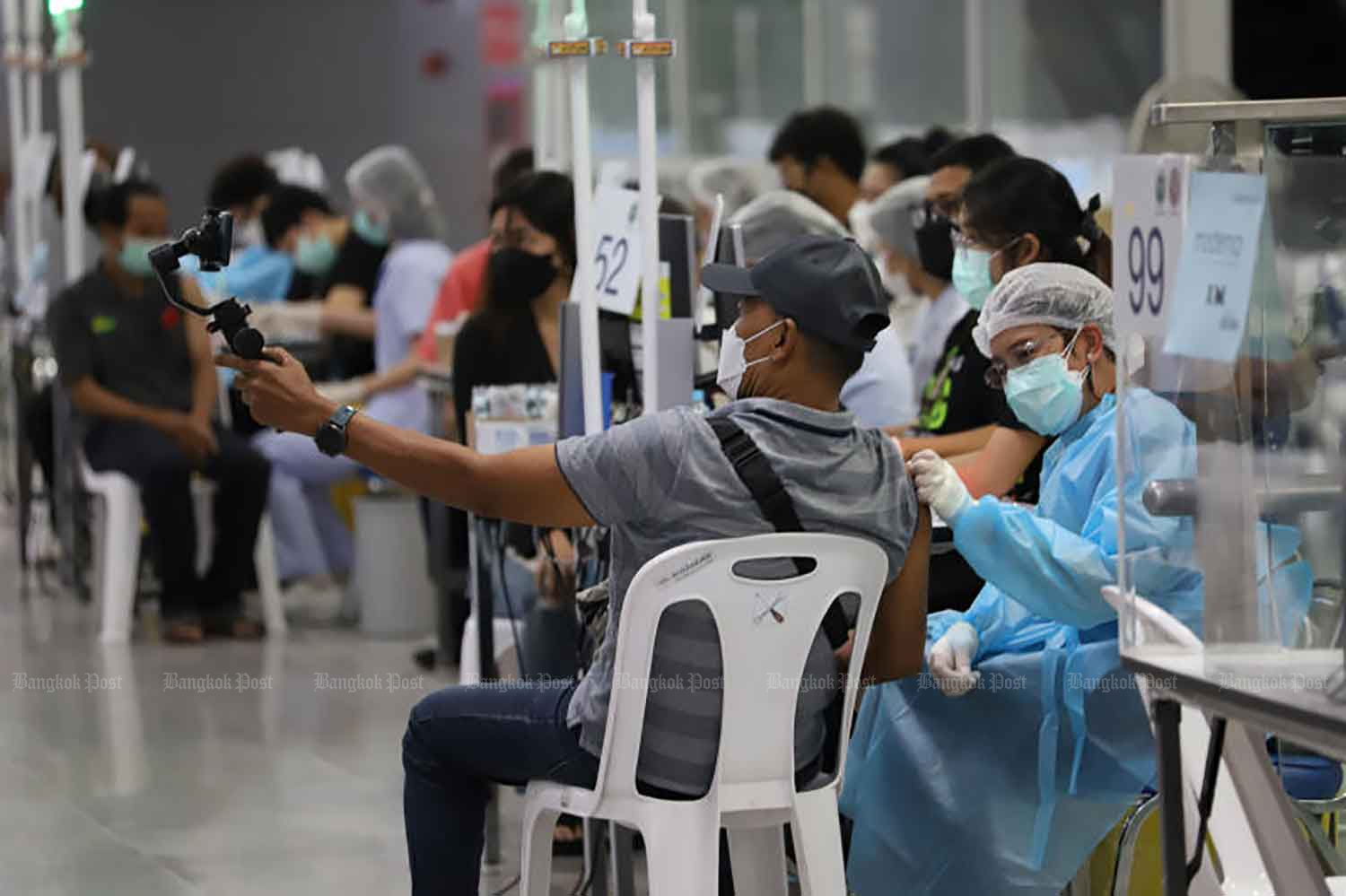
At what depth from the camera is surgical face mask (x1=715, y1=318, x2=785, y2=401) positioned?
9.50 feet

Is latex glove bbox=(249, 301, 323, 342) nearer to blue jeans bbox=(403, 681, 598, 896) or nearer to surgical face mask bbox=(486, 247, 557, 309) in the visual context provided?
surgical face mask bbox=(486, 247, 557, 309)

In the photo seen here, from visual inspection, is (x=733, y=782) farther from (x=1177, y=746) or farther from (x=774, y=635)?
(x=1177, y=746)

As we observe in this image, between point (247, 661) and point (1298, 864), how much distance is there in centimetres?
477

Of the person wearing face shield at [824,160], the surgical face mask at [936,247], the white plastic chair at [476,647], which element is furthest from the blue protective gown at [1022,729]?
the person wearing face shield at [824,160]

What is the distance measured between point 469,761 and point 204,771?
2384 mm

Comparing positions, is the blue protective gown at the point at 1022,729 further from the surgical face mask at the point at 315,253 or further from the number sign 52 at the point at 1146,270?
the surgical face mask at the point at 315,253

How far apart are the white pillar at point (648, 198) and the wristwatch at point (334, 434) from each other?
0.96 metres

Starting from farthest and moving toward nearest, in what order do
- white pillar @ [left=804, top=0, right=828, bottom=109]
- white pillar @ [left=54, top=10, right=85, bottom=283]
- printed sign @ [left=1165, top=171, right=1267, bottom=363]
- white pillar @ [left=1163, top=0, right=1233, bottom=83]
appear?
white pillar @ [left=804, top=0, right=828, bottom=109]
white pillar @ [left=1163, top=0, right=1233, bottom=83]
white pillar @ [left=54, top=10, right=85, bottom=283]
printed sign @ [left=1165, top=171, right=1267, bottom=363]

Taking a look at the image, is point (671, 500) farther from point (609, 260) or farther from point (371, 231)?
point (371, 231)

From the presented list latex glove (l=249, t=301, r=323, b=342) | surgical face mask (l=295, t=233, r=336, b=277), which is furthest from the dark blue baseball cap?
surgical face mask (l=295, t=233, r=336, b=277)

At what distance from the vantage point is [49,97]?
43.7ft

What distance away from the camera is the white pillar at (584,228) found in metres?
3.60

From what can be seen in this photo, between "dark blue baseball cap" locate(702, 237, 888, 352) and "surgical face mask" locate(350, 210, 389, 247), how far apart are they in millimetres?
5345

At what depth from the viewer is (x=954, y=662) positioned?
315 centimetres
